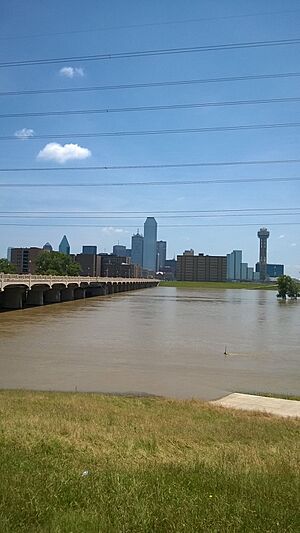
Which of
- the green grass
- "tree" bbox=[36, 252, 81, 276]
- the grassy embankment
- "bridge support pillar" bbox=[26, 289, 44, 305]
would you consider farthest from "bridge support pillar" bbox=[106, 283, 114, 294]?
the grassy embankment

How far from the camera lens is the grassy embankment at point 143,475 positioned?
4910mm

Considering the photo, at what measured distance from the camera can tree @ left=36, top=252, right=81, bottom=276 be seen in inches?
6699

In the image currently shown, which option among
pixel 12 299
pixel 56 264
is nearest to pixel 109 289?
pixel 56 264

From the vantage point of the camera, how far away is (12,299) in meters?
76.4

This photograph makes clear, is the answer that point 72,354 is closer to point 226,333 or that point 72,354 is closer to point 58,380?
point 58,380

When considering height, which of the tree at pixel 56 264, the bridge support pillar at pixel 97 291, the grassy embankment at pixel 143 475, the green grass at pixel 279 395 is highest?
the tree at pixel 56 264

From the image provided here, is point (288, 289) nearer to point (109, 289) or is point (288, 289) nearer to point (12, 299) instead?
point (109, 289)

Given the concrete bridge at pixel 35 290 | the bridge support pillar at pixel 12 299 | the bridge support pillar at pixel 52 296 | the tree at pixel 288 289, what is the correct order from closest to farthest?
1. the concrete bridge at pixel 35 290
2. the bridge support pillar at pixel 12 299
3. the bridge support pillar at pixel 52 296
4. the tree at pixel 288 289

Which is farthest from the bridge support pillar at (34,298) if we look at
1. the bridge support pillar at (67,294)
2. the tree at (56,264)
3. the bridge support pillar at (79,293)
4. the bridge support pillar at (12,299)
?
the tree at (56,264)

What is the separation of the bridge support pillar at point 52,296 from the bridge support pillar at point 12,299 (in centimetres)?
1962

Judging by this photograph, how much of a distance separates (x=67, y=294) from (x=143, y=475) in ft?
346

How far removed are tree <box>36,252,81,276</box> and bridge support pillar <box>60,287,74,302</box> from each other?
54702mm

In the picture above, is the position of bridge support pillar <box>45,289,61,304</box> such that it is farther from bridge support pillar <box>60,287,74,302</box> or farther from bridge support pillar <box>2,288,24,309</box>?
bridge support pillar <box>2,288,24,309</box>

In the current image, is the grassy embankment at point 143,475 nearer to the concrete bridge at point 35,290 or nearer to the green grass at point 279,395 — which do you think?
the green grass at point 279,395
